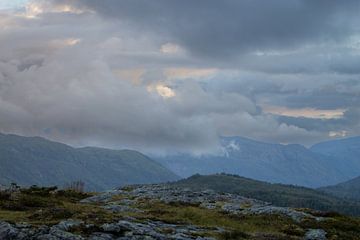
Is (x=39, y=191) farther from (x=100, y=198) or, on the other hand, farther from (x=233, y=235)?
(x=233, y=235)

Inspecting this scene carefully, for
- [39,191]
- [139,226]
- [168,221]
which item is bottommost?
[139,226]

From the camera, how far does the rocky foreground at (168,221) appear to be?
33500mm

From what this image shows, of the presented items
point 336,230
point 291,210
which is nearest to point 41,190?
point 291,210

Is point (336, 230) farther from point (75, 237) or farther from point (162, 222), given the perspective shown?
point (75, 237)

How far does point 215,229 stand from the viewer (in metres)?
40.5

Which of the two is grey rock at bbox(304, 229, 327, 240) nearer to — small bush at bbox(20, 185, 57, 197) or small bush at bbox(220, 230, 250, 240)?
small bush at bbox(220, 230, 250, 240)

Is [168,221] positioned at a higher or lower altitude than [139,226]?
higher

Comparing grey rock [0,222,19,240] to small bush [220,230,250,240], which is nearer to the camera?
grey rock [0,222,19,240]

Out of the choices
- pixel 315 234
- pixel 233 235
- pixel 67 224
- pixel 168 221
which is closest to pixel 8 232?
pixel 67 224

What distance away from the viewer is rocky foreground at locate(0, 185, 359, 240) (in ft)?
110

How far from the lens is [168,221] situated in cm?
4256

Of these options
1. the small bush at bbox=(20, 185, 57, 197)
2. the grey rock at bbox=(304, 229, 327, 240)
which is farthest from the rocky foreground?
the small bush at bbox=(20, 185, 57, 197)

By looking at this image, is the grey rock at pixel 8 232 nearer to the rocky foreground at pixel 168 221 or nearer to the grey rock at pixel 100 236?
the rocky foreground at pixel 168 221

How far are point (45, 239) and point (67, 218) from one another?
5754 millimetres
